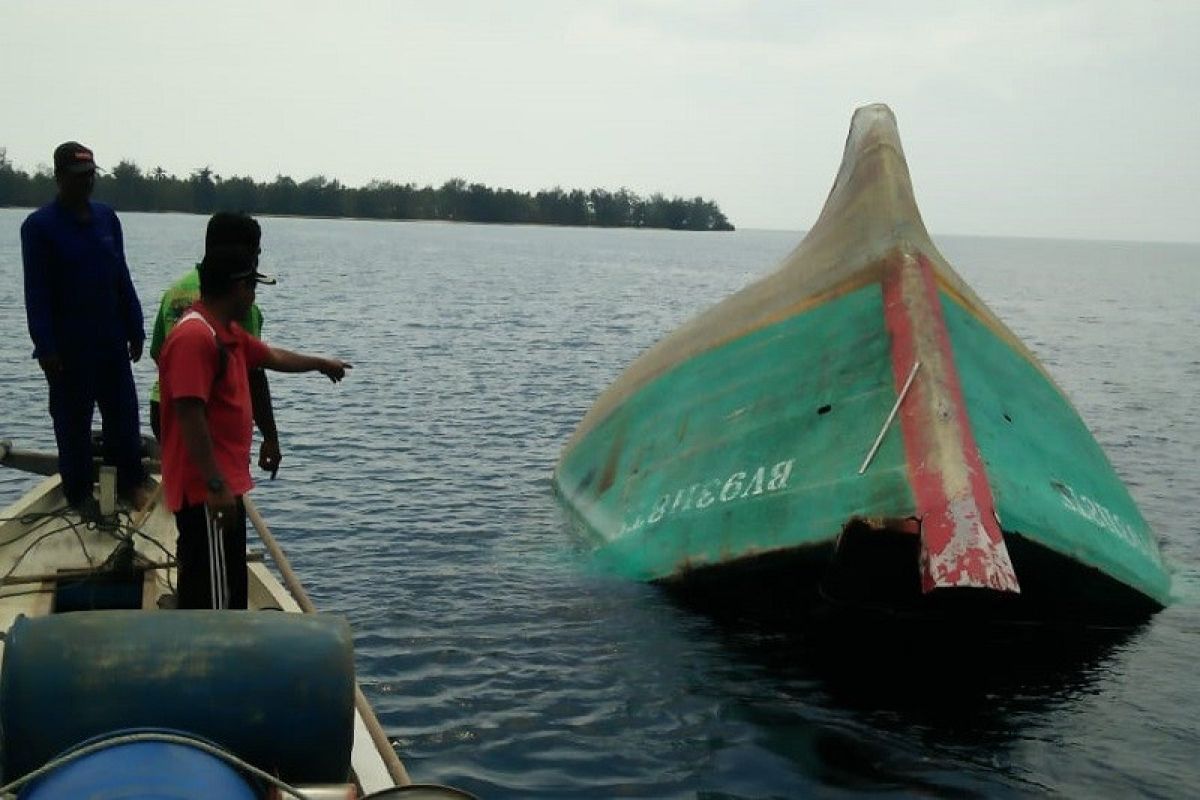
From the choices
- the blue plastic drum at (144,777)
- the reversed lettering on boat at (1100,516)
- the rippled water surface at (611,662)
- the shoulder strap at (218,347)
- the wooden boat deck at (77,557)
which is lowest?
the rippled water surface at (611,662)

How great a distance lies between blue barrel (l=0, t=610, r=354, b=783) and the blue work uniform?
12.6ft

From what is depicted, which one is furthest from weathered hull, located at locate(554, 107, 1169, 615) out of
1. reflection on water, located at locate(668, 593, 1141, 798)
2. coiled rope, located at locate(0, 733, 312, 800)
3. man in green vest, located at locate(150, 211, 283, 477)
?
coiled rope, located at locate(0, 733, 312, 800)

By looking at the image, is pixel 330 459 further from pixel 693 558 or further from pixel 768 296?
pixel 693 558

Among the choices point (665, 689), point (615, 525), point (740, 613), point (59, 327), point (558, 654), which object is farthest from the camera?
point (615, 525)

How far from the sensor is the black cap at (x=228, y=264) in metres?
5.45

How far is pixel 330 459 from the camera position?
16859 millimetres

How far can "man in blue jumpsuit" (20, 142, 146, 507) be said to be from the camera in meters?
7.48

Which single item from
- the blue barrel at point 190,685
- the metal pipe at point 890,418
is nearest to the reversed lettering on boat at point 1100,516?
the metal pipe at point 890,418

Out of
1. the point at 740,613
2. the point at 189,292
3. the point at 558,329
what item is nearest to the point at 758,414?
the point at 740,613

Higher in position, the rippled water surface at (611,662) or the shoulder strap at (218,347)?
the shoulder strap at (218,347)

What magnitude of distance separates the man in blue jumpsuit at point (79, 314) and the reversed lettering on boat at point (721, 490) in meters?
4.49

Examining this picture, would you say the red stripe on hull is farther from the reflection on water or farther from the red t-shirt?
the red t-shirt

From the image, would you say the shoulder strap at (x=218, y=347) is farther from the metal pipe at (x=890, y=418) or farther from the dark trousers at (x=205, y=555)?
the metal pipe at (x=890, y=418)

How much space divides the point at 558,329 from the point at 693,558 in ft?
98.0
